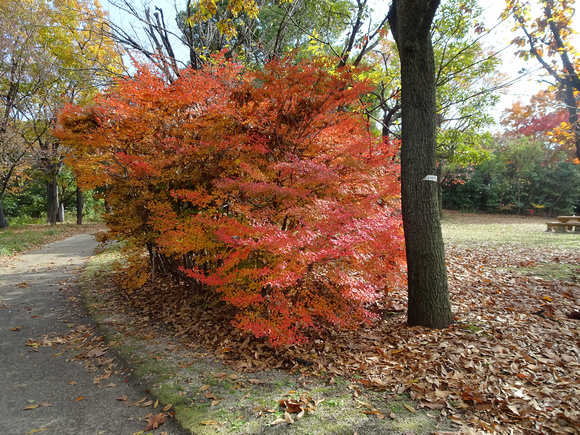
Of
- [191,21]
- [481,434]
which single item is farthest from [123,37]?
[481,434]

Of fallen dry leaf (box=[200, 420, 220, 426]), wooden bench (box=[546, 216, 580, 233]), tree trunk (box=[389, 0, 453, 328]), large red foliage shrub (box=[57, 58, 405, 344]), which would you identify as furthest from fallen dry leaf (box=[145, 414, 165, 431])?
wooden bench (box=[546, 216, 580, 233])

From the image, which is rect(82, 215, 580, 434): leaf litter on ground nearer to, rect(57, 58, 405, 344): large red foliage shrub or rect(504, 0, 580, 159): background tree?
rect(57, 58, 405, 344): large red foliage shrub

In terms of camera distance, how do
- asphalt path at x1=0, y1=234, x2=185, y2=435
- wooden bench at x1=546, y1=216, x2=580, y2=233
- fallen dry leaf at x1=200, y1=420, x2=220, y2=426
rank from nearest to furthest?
1. fallen dry leaf at x1=200, y1=420, x2=220, y2=426
2. asphalt path at x1=0, y1=234, x2=185, y2=435
3. wooden bench at x1=546, y1=216, x2=580, y2=233

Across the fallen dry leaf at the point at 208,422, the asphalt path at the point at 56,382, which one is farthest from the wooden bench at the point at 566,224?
the asphalt path at the point at 56,382

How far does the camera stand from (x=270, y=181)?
380 cm

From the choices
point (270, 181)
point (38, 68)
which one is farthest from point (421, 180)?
point (38, 68)

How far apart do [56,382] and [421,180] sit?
4.61 metres

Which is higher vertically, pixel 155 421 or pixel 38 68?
pixel 38 68

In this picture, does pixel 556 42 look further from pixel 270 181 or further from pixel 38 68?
pixel 38 68

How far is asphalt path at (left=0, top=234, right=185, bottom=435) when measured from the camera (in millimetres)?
2771

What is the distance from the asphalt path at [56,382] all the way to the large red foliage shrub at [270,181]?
4.38 feet

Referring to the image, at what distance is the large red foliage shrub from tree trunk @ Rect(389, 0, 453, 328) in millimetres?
414

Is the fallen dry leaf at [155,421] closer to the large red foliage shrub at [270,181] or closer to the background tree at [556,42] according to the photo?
the large red foliage shrub at [270,181]

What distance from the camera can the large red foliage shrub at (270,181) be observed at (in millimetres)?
3477
